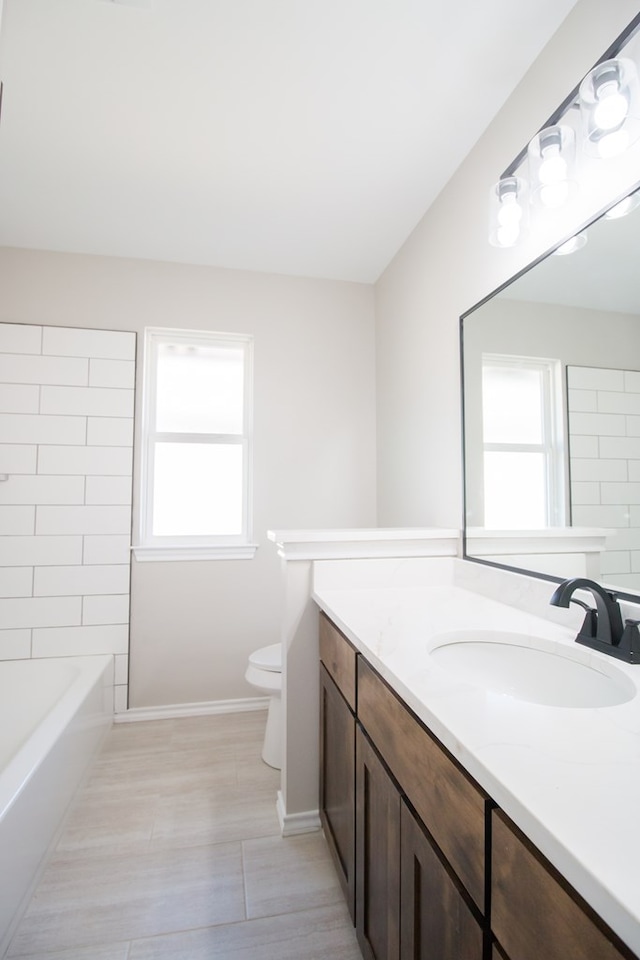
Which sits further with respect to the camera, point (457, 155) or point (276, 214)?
point (276, 214)

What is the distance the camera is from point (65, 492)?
8.06 ft

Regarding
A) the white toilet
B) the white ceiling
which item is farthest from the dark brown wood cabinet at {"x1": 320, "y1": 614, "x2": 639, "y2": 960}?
the white ceiling

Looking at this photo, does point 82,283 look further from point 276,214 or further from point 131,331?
point 276,214

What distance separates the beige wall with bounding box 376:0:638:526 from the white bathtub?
5.59ft

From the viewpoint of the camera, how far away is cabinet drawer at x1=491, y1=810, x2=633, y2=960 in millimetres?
427

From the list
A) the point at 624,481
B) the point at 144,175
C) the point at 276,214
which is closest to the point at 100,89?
the point at 144,175

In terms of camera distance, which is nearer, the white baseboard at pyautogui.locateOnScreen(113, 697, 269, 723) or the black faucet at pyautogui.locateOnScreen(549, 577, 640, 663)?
the black faucet at pyautogui.locateOnScreen(549, 577, 640, 663)

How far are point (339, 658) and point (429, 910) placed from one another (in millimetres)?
618

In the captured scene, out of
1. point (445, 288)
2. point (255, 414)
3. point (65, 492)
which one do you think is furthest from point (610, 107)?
point (65, 492)

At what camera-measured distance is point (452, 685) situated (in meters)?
0.81

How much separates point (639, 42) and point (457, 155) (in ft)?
2.91

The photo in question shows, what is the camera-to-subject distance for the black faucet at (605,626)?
3.06ft

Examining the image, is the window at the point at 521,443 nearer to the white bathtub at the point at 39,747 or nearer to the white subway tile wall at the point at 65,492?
the white bathtub at the point at 39,747

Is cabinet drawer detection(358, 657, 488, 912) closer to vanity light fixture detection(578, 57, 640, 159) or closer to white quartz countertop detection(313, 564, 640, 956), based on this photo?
white quartz countertop detection(313, 564, 640, 956)
